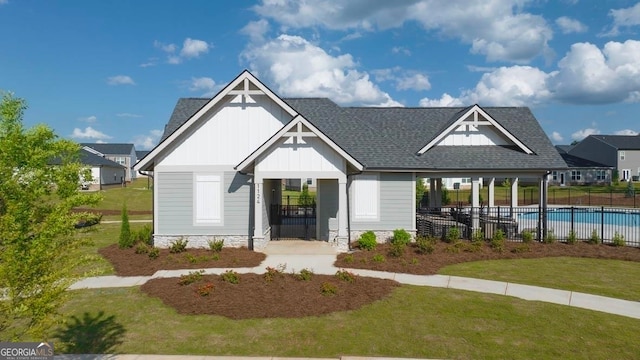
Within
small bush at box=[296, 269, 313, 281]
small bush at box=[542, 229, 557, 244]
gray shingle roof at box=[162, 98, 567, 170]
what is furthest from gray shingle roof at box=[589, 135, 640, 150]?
small bush at box=[296, 269, 313, 281]

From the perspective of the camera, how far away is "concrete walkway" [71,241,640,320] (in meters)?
11.3

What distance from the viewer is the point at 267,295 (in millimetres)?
11664

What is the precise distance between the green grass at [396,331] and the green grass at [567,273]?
2.55m

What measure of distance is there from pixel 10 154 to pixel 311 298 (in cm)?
813

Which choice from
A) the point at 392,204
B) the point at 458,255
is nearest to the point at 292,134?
the point at 392,204

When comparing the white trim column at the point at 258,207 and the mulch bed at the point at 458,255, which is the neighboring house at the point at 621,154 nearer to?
the mulch bed at the point at 458,255

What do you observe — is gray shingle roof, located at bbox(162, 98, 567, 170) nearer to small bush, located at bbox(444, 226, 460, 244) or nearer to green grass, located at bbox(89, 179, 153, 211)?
small bush, located at bbox(444, 226, 460, 244)

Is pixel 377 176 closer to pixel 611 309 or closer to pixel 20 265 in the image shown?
pixel 611 309

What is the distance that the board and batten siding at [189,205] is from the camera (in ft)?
61.1

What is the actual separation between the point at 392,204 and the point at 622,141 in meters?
70.9

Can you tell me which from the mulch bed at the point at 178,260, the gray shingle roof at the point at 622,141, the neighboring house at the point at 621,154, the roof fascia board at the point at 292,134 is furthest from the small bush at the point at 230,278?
the gray shingle roof at the point at 622,141

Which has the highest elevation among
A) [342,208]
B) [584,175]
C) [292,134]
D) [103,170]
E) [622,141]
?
[622,141]

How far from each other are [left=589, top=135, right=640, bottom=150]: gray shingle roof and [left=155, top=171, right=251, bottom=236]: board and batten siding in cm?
7367
